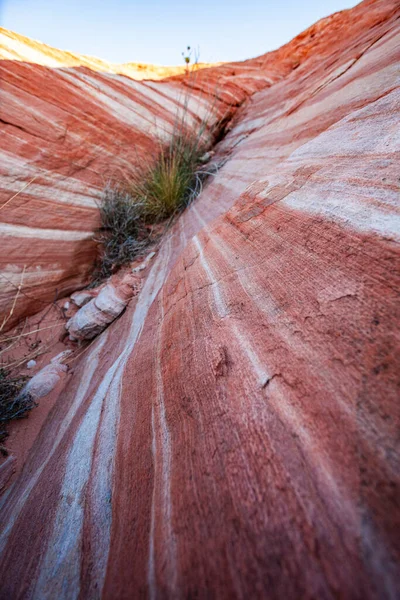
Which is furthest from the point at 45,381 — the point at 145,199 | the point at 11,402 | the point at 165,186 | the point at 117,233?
the point at 165,186

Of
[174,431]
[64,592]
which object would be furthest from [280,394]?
[64,592]

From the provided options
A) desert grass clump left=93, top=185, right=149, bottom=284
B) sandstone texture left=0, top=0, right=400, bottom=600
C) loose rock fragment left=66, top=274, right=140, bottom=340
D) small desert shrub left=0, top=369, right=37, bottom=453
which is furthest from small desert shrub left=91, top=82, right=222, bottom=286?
sandstone texture left=0, top=0, right=400, bottom=600

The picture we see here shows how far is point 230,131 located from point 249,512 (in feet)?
15.2

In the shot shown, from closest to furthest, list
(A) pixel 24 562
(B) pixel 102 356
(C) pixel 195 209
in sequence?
(A) pixel 24 562, (B) pixel 102 356, (C) pixel 195 209

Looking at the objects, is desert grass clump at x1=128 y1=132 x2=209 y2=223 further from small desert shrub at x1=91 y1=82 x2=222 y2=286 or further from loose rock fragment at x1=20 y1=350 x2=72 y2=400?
loose rock fragment at x1=20 y1=350 x2=72 y2=400

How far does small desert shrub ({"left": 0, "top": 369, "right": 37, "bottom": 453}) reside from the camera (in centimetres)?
155

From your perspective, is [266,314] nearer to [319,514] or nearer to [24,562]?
→ [319,514]

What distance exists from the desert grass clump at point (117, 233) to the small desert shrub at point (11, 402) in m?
1.11

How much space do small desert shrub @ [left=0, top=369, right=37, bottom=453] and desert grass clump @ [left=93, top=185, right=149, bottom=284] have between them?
1.11 meters

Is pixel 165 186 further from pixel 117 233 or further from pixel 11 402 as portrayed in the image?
pixel 11 402

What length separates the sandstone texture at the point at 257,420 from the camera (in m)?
0.47

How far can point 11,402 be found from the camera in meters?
1.62

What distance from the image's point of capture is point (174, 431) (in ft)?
2.62

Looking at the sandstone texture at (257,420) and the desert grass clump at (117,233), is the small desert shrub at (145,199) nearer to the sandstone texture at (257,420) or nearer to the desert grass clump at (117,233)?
the desert grass clump at (117,233)
